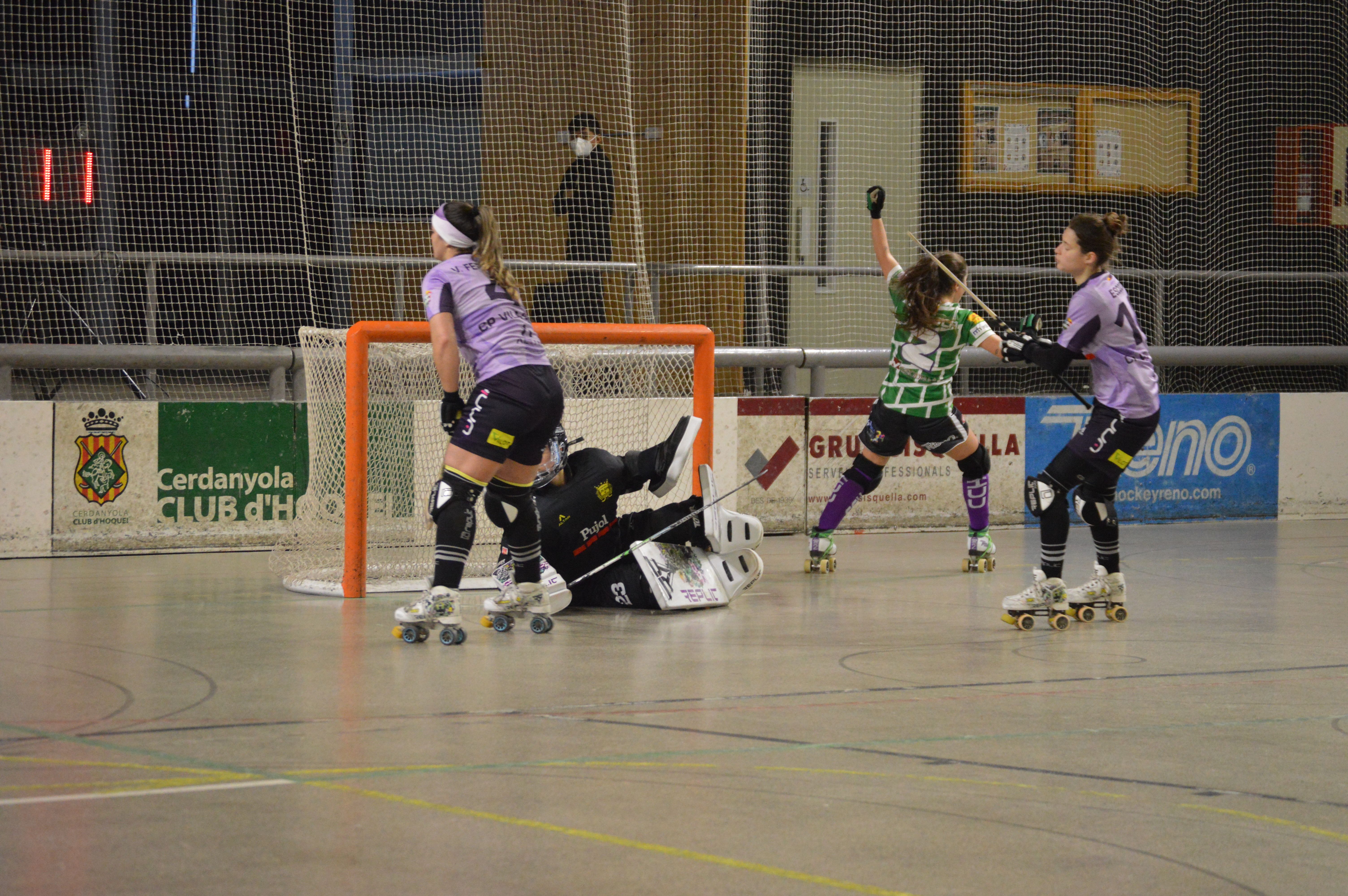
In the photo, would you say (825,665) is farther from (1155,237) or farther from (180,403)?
(1155,237)

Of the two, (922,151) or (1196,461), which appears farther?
(922,151)

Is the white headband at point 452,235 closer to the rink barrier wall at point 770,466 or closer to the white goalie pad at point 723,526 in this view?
the white goalie pad at point 723,526

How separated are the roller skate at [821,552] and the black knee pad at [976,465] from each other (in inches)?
34.5

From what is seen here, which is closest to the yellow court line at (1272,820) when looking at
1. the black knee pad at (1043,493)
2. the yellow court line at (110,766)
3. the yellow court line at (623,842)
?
the yellow court line at (623,842)

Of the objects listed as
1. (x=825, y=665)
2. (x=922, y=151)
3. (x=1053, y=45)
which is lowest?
(x=825, y=665)

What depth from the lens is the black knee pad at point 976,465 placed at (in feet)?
29.5

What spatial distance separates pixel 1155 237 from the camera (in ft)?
49.9

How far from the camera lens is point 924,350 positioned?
8484mm

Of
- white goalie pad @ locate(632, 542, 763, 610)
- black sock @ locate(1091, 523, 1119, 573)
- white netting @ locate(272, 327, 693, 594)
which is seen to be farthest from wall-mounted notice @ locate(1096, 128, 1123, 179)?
white goalie pad @ locate(632, 542, 763, 610)

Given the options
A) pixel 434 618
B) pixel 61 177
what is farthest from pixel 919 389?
pixel 61 177

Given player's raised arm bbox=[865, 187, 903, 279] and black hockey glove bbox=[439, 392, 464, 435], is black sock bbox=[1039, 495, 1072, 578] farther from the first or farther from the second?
black hockey glove bbox=[439, 392, 464, 435]

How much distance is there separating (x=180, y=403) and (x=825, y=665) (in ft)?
18.0

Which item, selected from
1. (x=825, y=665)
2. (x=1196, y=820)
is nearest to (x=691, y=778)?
(x=1196, y=820)

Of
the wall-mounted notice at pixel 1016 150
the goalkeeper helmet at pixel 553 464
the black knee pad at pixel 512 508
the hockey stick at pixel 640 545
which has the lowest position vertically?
the hockey stick at pixel 640 545
